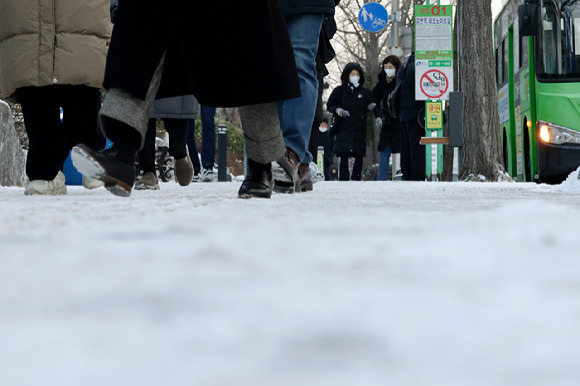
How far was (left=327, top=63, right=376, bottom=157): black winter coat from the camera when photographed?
12188mm

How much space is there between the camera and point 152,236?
131cm

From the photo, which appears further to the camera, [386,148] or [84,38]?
[386,148]

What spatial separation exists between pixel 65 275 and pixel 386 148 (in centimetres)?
1148

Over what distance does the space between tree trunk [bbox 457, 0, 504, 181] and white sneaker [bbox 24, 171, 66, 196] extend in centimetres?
661

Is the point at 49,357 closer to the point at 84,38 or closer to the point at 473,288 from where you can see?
the point at 473,288

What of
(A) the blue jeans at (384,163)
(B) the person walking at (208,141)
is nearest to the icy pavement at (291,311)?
(B) the person walking at (208,141)

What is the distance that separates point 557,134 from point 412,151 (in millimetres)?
2105

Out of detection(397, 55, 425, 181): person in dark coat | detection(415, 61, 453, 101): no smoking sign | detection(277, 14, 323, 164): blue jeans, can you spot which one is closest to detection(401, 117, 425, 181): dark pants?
detection(397, 55, 425, 181): person in dark coat

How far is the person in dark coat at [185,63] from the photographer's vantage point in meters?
2.97

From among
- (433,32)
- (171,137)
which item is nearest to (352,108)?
(433,32)

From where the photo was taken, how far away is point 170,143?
19.2 feet

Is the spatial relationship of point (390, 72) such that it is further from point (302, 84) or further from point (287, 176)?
point (287, 176)

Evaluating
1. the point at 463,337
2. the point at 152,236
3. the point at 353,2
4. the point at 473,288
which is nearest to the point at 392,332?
the point at 463,337

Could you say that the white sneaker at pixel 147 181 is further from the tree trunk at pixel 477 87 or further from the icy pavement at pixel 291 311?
the tree trunk at pixel 477 87
